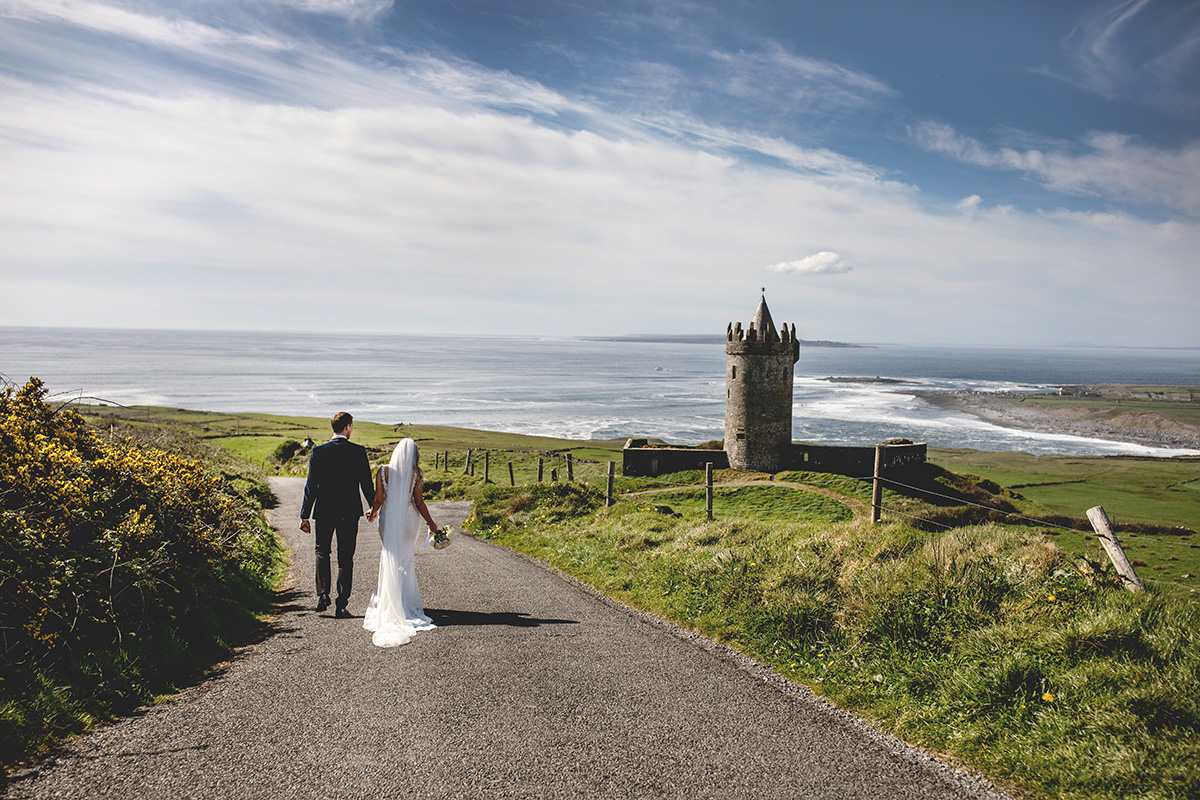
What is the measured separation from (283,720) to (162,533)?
3081 millimetres

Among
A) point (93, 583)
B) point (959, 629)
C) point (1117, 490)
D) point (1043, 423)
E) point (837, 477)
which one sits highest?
point (93, 583)

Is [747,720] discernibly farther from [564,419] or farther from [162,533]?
[564,419]

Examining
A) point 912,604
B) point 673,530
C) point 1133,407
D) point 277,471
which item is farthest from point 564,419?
point 1133,407

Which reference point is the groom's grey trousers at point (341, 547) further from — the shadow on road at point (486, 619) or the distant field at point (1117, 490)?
the distant field at point (1117, 490)

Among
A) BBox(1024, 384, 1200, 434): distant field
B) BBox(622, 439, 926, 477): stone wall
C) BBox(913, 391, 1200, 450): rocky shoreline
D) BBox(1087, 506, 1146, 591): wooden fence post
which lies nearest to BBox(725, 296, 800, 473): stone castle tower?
BBox(622, 439, 926, 477): stone wall

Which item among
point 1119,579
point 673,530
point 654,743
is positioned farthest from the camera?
point 673,530

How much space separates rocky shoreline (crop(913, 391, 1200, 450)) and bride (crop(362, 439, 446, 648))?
345 ft

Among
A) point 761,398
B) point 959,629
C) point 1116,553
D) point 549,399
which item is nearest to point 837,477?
point 761,398

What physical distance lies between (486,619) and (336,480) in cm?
240

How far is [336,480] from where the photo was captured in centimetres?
762

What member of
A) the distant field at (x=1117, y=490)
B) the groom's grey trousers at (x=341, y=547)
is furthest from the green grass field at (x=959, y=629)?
the distant field at (x=1117, y=490)

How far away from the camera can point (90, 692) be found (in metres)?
5.12

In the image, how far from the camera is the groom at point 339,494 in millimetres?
7559

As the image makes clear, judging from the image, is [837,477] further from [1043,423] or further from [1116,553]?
[1043,423]
